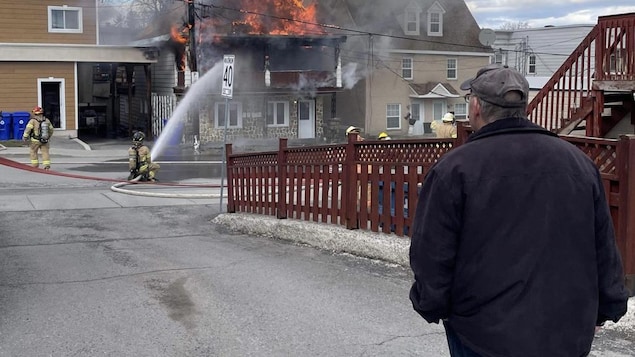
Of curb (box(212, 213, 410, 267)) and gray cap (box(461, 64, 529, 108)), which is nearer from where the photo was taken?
gray cap (box(461, 64, 529, 108))

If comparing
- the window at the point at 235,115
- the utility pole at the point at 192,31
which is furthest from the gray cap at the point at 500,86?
the window at the point at 235,115

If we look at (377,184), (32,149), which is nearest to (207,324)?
(377,184)

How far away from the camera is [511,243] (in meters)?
2.58

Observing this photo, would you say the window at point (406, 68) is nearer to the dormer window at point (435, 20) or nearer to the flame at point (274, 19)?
the dormer window at point (435, 20)

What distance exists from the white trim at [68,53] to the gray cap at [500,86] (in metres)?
29.3

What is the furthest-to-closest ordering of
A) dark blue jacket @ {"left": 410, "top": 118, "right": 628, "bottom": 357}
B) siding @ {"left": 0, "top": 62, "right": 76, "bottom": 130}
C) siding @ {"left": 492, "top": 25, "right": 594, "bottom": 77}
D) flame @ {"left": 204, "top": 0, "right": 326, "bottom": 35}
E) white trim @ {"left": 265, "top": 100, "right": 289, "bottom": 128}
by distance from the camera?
1. siding @ {"left": 492, "top": 25, "right": 594, "bottom": 77}
2. white trim @ {"left": 265, "top": 100, "right": 289, "bottom": 128}
3. flame @ {"left": 204, "top": 0, "right": 326, "bottom": 35}
4. siding @ {"left": 0, "top": 62, "right": 76, "bottom": 130}
5. dark blue jacket @ {"left": 410, "top": 118, "right": 628, "bottom": 357}

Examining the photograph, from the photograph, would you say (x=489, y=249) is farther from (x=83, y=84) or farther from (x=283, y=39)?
(x=83, y=84)

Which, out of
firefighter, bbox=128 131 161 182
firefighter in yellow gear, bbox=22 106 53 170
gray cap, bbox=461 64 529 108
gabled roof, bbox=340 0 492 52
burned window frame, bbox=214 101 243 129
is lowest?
firefighter, bbox=128 131 161 182

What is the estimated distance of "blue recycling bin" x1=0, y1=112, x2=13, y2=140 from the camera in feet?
91.6

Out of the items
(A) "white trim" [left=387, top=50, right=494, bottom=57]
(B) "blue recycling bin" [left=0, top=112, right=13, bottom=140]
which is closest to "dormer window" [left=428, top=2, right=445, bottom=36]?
(A) "white trim" [left=387, top=50, right=494, bottom=57]

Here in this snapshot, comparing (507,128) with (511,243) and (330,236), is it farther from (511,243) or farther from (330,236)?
(330,236)

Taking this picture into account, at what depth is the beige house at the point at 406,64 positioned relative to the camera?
38094mm

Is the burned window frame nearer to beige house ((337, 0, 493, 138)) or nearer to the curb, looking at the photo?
beige house ((337, 0, 493, 138))

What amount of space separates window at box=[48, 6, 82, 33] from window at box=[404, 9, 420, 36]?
58.9 feet
